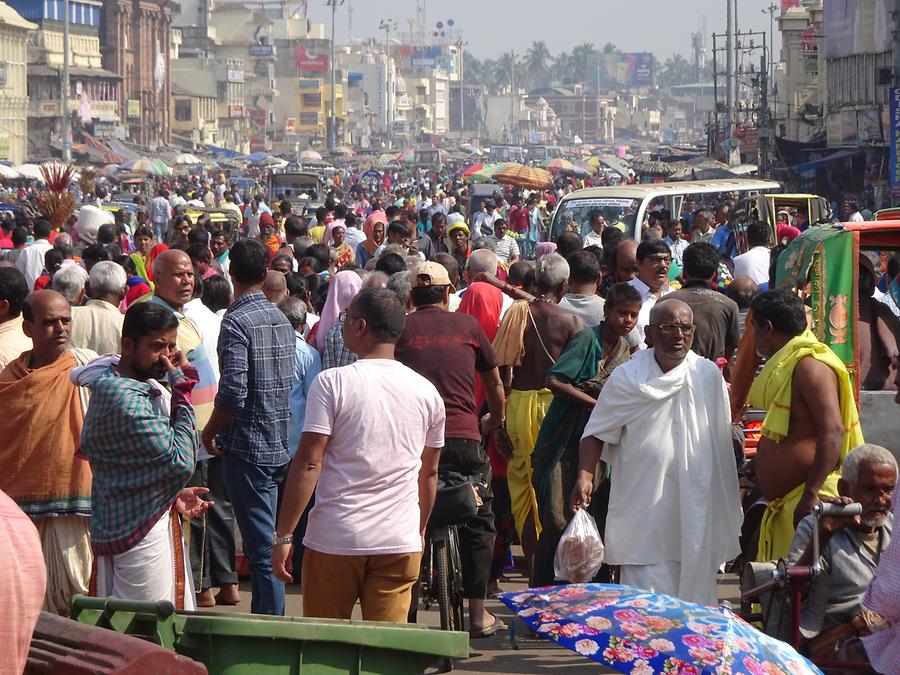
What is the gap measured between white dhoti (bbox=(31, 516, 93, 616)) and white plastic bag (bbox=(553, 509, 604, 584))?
1.71 m

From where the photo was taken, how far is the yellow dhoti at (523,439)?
23.7 feet

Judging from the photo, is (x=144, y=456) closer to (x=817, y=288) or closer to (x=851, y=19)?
(x=817, y=288)

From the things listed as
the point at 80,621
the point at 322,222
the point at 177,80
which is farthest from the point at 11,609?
the point at 177,80

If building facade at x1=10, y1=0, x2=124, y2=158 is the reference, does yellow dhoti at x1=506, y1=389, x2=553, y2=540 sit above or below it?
below

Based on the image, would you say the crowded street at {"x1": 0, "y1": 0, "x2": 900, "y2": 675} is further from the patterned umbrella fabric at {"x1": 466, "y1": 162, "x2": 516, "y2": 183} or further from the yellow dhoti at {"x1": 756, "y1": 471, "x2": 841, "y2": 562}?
the patterned umbrella fabric at {"x1": 466, "y1": 162, "x2": 516, "y2": 183}

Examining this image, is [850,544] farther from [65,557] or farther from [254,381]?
[65,557]

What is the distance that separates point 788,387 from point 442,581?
1.62 meters

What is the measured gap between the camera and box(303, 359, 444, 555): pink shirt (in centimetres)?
490

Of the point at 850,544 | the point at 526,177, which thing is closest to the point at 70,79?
the point at 526,177

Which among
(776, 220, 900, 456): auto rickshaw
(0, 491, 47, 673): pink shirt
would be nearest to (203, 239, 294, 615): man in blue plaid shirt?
(776, 220, 900, 456): auto rickshaw

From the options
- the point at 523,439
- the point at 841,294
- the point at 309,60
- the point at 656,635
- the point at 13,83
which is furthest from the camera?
the point at 309,60

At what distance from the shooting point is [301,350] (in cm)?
764

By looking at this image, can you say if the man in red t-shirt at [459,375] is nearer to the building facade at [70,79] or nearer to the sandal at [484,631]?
the sandal at [484,631]

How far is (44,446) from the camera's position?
553 cm
